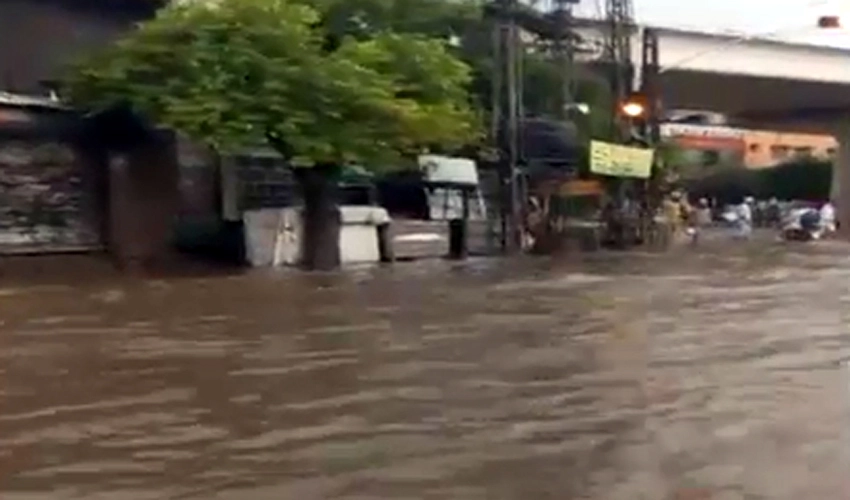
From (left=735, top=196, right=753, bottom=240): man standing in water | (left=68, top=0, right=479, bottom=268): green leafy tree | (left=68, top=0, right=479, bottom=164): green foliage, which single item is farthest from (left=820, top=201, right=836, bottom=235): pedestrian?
(left=68, top=0, right=479, bottom=164): green foliage

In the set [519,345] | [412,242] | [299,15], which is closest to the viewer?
[519,345]

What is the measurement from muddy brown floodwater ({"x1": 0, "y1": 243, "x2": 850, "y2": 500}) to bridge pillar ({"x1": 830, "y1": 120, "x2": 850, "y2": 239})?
45829 mm

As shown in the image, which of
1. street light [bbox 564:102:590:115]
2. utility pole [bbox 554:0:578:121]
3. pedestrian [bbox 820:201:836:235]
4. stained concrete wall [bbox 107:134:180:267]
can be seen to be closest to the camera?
stained concrete wall [bbox 107:134:180:267]

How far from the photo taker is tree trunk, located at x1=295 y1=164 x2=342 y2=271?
93.8ft

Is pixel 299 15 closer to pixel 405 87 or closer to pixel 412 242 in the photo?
pixel 405 87

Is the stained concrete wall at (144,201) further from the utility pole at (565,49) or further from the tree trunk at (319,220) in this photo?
the utility pole at (565,49)

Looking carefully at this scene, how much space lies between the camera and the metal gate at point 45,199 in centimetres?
2800

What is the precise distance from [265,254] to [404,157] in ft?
9.70

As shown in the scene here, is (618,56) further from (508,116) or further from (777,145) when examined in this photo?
(777,145)

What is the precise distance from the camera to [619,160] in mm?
41188

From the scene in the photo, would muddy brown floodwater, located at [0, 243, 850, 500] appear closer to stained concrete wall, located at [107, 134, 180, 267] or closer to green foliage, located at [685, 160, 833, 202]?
stained concrete wall, located at [107, 134, 180, 267]

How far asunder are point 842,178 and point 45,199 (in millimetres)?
43142

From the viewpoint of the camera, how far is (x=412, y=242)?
3353 centimetres

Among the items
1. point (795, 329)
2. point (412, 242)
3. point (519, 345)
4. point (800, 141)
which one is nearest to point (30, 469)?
point (519, 345)
